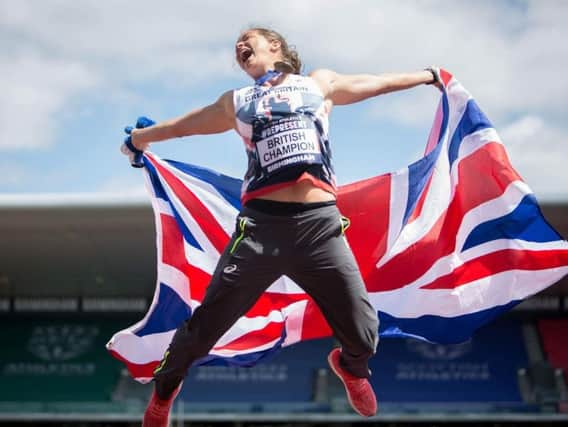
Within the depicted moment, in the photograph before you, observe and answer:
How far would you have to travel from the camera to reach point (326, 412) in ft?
52.5

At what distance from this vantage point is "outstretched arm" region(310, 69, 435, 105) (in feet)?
12.9

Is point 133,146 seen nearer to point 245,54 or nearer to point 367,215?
point 245,54

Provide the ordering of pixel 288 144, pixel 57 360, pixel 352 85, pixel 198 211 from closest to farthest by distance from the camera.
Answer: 1. pixel 288 144
2. pixel 352 85
3. pixel 198 211
4. pixel 57 360

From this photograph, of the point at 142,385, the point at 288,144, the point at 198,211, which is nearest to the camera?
the point at 288,144

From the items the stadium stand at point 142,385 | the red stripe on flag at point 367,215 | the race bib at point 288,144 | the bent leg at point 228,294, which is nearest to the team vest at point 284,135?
the race bib at point 288,144

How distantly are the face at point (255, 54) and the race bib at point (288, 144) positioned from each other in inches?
12.8

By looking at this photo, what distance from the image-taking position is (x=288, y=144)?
367cm

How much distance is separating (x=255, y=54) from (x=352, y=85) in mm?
455

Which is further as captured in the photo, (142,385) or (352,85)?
(142,385)

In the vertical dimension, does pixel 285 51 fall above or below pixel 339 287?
above

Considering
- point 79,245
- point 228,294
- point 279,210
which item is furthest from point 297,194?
point 79,245

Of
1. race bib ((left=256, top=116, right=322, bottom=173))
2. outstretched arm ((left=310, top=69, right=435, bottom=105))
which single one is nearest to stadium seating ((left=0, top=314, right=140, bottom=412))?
outstretched arm ((left=310, top=69, right=435, bottom=105))

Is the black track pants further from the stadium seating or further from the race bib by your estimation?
the stadium seating

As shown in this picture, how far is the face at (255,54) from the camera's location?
12.8ft
